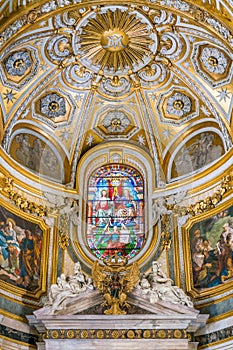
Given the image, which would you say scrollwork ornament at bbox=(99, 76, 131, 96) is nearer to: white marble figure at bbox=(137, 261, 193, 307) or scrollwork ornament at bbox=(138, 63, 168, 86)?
scrollwork ornament at bbox=(138, 63, 168, 86)

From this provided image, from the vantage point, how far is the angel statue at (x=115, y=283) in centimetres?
1686

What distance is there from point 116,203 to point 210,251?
3.88 metres

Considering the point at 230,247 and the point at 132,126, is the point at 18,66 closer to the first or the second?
the point at 132,126

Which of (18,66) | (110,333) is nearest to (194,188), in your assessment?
(110,333)

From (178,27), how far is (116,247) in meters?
6.98

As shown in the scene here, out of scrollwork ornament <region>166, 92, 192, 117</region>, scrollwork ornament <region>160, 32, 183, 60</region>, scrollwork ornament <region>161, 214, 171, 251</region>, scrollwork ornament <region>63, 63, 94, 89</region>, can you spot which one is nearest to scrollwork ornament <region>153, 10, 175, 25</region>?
scrollwork ornament <region>160, 32, 183, 60</region>

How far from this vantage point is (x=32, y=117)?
20125mm

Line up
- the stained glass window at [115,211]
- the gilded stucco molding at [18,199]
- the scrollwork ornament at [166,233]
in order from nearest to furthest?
the gilded stucco molding at [18,199] → the scrollwork ornament at [166,233] → the stained glass window at [115,211]

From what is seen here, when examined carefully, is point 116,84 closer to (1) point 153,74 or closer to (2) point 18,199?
(1) point 153,74

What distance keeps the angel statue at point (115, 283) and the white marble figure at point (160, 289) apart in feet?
1.12

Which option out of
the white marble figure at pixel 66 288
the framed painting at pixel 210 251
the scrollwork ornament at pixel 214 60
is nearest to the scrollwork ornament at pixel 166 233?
the framed painting at pixel 210 251

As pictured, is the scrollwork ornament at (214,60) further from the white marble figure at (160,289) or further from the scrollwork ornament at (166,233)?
the white marble figure at (160,289)

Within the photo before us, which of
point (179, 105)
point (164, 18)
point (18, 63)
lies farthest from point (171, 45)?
point (18, 63)

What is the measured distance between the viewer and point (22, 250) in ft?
59.4
